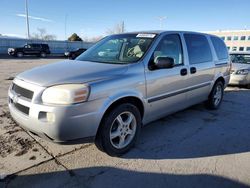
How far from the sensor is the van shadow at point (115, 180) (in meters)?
2.63

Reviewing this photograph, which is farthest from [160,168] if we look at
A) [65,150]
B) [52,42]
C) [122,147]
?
[52,42]

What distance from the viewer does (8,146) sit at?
345cm

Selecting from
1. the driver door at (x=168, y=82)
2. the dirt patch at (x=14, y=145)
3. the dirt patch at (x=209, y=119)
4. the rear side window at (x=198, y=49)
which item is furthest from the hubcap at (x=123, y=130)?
the dirt patch at (x=209, y=119)

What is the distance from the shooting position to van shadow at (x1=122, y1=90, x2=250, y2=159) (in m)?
3.45

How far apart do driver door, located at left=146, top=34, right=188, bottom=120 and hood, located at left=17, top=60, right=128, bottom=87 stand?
61cm

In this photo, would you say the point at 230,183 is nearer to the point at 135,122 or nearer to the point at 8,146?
the point at 135,122

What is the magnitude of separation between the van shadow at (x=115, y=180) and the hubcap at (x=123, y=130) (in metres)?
0.48

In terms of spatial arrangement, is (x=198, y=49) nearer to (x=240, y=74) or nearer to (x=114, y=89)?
(x=114, y=89)

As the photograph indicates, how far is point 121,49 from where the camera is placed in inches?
155

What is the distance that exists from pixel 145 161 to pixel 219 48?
3.78 m

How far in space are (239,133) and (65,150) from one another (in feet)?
10.4

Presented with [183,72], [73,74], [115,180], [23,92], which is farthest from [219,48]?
[23,92]

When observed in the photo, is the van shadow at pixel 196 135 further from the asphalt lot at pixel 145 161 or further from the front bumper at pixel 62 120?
the front bumper at pixel 62 120

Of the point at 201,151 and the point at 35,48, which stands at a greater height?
the point at 35,48
